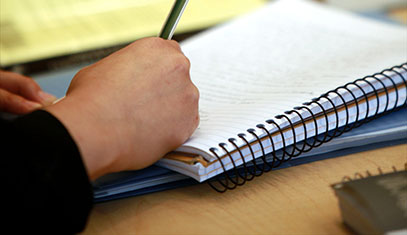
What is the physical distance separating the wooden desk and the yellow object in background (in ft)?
2.49

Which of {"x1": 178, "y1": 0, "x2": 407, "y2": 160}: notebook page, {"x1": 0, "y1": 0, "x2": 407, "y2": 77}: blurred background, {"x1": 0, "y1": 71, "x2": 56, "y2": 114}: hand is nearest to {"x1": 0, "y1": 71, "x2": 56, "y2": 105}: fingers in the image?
{"x1": 0, "y1": 71, "x2": 56, "y2": 114}: hand

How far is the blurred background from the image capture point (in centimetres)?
123

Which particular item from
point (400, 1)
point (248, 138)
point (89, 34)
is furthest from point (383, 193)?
point (400, 1)

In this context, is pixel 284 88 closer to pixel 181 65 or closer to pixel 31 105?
pixel 181 65

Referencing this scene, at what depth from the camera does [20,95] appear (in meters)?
0.83

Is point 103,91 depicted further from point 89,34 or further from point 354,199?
point 89,34

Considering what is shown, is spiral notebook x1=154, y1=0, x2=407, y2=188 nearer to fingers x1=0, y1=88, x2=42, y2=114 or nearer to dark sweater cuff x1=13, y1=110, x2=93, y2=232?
dark sweater cuff x1=13, y1=110, x2=93, y2=232

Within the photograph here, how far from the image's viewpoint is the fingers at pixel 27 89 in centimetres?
81

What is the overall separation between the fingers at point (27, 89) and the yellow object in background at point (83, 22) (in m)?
0.40

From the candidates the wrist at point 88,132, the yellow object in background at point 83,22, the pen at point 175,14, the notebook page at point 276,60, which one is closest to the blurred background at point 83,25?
the yellow object in background at point 83,22

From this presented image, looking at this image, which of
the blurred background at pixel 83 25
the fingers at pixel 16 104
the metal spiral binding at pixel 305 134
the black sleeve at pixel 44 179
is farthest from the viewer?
the blurred background at pixel 83 25

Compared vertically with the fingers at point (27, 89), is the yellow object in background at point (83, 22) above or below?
below

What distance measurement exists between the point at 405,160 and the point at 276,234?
0.20 m

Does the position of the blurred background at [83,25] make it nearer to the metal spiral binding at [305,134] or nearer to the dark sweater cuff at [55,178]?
the metal spiral binding at [305,134]
